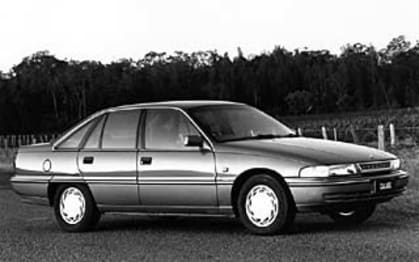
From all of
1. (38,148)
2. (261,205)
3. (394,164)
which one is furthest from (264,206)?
(38,148)

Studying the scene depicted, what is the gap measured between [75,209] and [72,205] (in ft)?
0.21

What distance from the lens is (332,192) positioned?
805 cm

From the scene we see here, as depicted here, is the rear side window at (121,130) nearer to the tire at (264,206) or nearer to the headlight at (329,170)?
the tire at (264,206)

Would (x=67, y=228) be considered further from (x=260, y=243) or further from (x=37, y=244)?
(x=260, y=243)

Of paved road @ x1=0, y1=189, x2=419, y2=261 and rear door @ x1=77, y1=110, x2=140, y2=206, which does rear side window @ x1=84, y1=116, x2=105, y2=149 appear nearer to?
rear door @ x1=77, y1=110, x2=140, y2=206

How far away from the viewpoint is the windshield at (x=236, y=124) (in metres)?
9.07

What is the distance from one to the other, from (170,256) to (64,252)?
119 cm

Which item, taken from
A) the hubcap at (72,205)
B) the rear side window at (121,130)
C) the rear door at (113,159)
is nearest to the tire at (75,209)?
the hubcap at (72,205)

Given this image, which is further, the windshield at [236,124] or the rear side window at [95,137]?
the rear side window at [95,137]

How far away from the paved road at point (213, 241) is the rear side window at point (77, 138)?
1.03 m

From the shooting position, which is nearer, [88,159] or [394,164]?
[394,164]

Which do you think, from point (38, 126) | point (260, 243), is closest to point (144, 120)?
point (260, 243)

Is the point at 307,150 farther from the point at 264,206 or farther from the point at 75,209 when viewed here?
the point at 75,209

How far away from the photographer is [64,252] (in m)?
8.00
